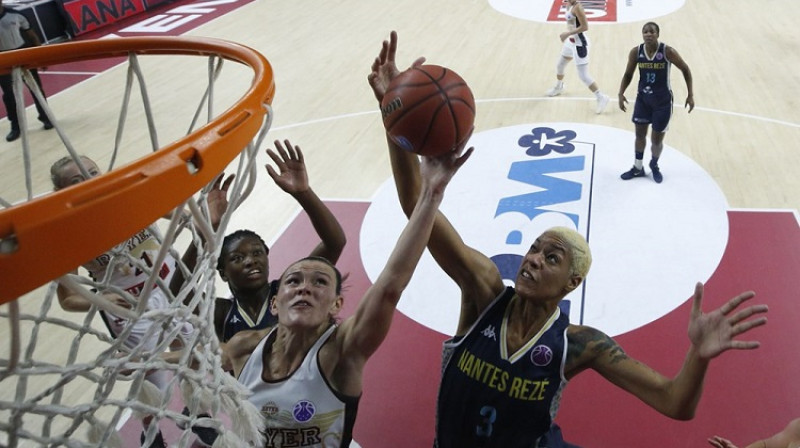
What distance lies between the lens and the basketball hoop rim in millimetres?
926

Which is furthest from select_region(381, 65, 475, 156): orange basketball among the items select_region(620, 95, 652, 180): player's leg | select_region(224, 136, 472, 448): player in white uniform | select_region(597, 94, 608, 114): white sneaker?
select_region(597, 94, 608, 114): white sneaker

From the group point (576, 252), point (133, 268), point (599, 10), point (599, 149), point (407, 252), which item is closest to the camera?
point (407, 252)

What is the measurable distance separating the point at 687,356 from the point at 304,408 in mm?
1240

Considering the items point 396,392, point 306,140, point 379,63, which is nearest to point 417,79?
point 379,63

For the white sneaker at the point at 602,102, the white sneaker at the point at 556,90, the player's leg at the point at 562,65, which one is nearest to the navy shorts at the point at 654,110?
the white sneaker at the point at 602,102

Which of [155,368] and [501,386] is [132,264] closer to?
[155,368]

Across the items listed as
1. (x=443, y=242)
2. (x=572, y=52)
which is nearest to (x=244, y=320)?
(x=443, y=242)

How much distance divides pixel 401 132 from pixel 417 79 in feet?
0.94

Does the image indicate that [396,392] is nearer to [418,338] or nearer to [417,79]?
[418,338]

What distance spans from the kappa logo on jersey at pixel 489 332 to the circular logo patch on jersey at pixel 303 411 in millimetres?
665

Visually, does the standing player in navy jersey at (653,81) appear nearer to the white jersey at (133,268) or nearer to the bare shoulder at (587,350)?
the bare shoulder at (587,350)

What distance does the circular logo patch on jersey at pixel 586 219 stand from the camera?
4242 mm

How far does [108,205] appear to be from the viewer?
3.38 feet

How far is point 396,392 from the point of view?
3643 millimetres
